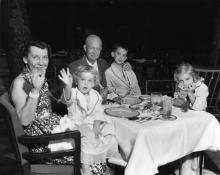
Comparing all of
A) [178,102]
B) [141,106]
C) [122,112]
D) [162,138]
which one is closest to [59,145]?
A: [122,112]

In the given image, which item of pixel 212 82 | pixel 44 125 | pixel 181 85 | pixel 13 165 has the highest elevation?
pixel 181 85

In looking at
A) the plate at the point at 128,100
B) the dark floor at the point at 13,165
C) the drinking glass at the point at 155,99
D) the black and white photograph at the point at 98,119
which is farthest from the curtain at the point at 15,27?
the drinking glass at the point at 155,99

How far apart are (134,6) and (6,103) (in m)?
8.89

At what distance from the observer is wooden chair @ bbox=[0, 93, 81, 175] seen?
1.92 m

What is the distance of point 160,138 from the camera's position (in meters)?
2.23

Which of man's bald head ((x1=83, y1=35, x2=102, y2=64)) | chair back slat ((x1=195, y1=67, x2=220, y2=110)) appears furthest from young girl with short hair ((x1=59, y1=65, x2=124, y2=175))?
chair back slat ((x1=195, y1=67, x2=220, y2=110))

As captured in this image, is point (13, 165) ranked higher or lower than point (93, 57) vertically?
lower

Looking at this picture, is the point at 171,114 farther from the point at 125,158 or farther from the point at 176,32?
the point at 176,32

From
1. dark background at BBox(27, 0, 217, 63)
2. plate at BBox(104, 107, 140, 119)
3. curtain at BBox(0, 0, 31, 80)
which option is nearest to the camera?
plate at BBox(104, 107, 140, 119)

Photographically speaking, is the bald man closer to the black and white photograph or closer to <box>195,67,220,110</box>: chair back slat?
the black and white photograph

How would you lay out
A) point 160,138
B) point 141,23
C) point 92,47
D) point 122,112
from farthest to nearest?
point 141,23 → point 92,47 → point 122,112 → point 160,138

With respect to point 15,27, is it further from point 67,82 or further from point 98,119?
point 98,119

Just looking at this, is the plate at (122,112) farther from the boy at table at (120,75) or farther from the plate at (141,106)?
the boy at table at (120,75)

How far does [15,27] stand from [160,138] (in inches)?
133
